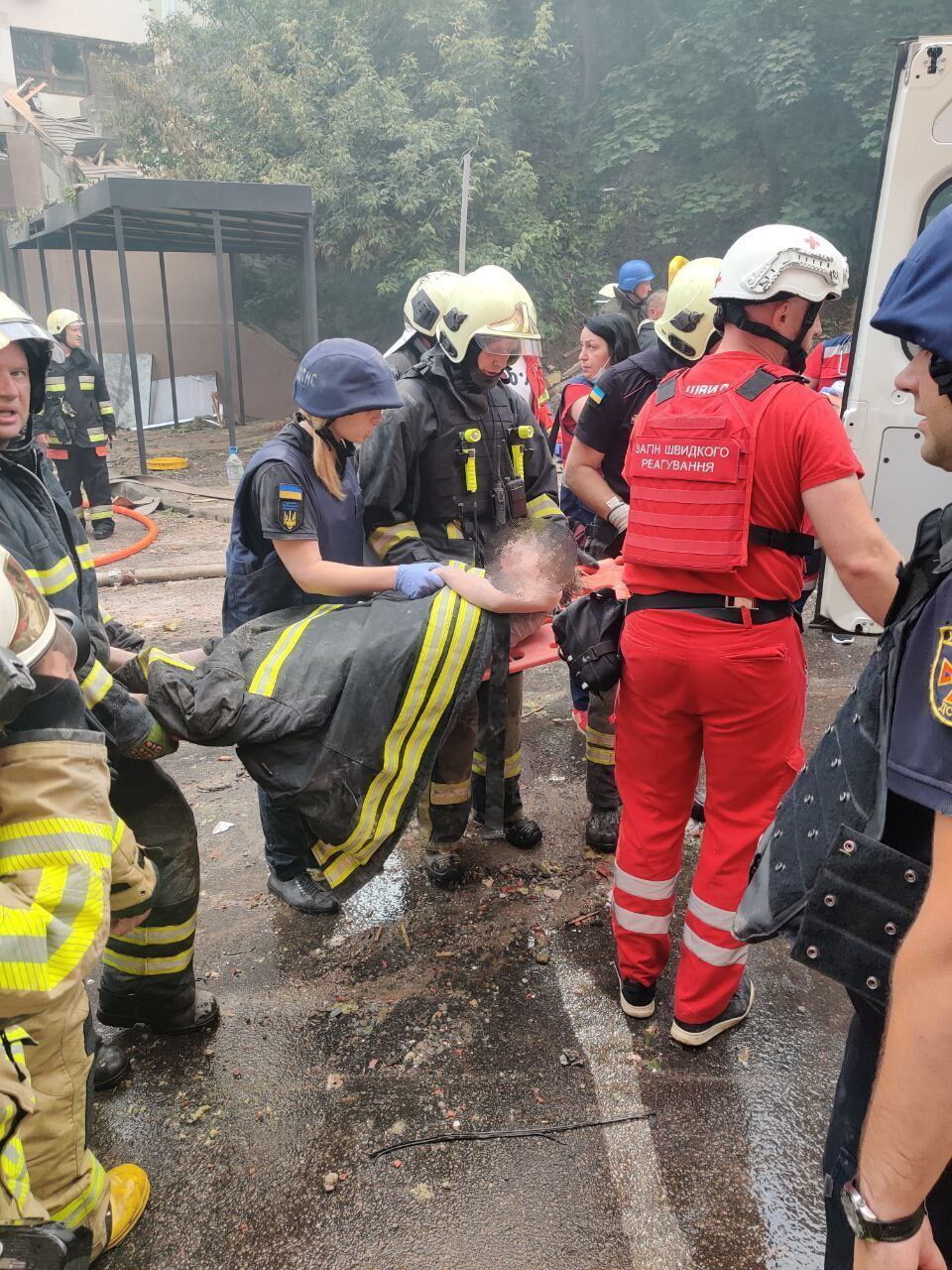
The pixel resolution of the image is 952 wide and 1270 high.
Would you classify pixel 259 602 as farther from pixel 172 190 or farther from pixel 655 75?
pixel 655 75

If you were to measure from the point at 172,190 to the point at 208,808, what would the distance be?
34.3 feet

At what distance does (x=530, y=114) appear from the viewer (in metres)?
22.7

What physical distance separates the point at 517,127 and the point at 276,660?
23950 millimetres

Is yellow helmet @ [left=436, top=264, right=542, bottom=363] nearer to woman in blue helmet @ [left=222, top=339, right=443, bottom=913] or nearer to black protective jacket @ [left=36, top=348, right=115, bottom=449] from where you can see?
woman in blue helmet @ [left=222, top=339, right=443, bottom=913]

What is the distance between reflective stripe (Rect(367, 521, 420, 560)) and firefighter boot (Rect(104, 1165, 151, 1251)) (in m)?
2.14

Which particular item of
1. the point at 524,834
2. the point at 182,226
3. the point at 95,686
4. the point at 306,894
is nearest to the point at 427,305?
the point at 524,834

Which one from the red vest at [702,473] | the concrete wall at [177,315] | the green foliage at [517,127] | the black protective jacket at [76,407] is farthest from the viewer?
the concrete wall at [177,315]

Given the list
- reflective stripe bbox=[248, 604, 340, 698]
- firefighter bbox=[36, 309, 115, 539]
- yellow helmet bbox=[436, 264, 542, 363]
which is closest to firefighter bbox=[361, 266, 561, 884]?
yellow helmet bbox=[436, 264, 542, 363]

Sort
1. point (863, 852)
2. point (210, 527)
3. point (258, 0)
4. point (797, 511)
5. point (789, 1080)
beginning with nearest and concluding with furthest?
point (863, 852) → point (797, 511) → point (789, 1080) → point (210, 527) → point (258, 0)

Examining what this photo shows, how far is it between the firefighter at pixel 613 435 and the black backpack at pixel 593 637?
775 millimetres

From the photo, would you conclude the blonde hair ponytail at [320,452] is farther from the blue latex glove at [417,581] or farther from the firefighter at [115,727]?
the firefighter at [115,727]

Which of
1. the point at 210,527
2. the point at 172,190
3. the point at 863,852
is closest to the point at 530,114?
the point at 172,190

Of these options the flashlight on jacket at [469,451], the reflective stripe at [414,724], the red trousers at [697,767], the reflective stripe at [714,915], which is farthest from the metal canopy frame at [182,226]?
the reflective stripe at [714,915]

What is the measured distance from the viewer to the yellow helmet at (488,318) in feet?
10.9
